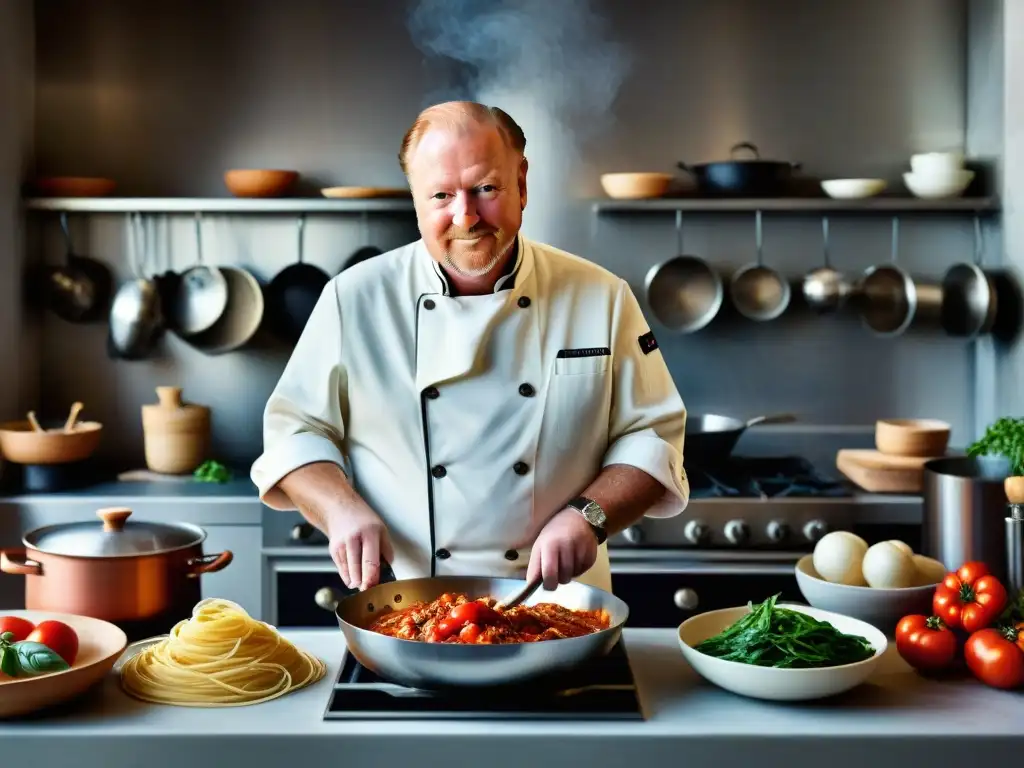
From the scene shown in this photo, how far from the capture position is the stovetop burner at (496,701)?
5.22 ft

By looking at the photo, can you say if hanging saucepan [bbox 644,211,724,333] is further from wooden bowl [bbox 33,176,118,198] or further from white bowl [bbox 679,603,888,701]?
white bowl [bbox 679,603,888,701]

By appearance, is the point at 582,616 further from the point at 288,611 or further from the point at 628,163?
the point at 628,163

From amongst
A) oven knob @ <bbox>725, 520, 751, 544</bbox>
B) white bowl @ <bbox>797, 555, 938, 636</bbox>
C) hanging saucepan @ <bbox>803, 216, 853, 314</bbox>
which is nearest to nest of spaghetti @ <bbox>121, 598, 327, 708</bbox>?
white bowl @ <bbox>797, 555, 938, 636</bbox>

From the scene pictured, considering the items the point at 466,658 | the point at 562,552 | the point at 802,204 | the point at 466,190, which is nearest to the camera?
the point at 466,658

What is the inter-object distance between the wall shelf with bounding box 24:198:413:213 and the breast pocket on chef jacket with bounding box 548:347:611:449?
160 centimetres

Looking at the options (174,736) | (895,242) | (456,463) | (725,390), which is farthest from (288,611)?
(895,242)

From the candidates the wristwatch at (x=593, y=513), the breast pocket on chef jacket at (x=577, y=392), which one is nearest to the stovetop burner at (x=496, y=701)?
the wristwatch at (x=593, y=513)

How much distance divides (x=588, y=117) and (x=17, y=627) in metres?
2.76

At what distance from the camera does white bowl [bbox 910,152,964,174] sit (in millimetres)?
3787

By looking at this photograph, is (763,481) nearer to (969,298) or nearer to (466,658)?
(969,298)

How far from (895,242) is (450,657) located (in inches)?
113

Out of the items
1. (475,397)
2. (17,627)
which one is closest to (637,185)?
(475,397)

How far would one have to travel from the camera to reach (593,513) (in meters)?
2.00

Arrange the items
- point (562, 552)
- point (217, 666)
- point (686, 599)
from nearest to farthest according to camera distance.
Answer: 1. point (217, 666)
2. point (562, 552)
3. point (686, 599)
